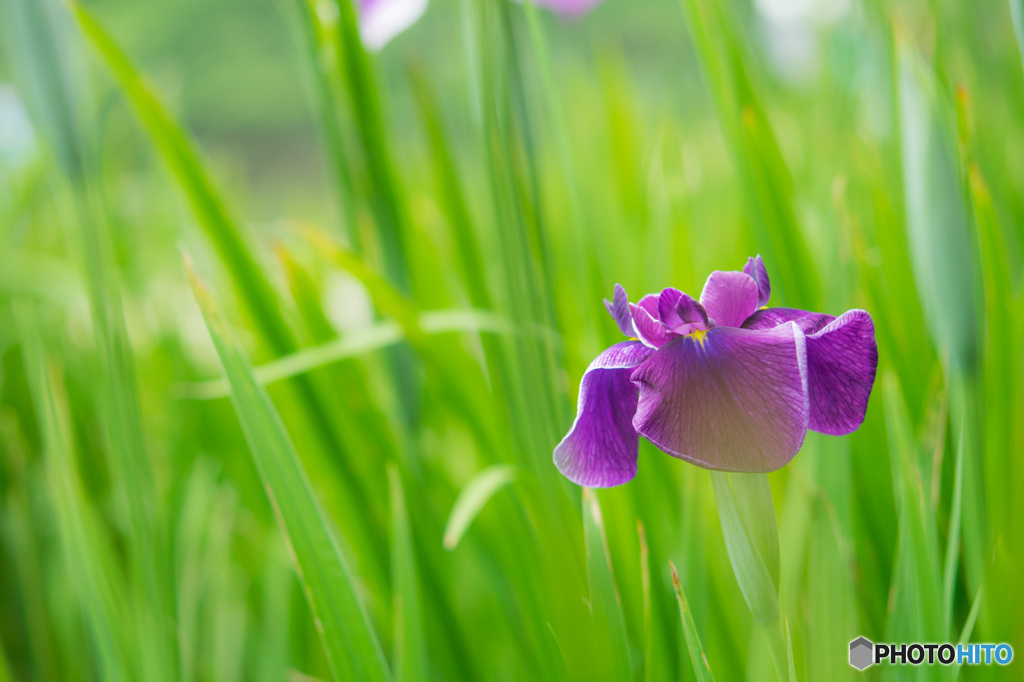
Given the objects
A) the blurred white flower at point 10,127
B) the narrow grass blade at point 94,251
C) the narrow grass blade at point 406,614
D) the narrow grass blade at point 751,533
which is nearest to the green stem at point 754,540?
the narrow grass blade at point 751,533

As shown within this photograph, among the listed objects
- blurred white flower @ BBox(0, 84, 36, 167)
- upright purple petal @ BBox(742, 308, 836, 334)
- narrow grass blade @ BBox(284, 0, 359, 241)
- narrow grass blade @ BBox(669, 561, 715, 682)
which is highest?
blurred white flower @ BBox(0, 84, 36, 167)

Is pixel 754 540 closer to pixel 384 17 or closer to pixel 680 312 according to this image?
pixel 680 312

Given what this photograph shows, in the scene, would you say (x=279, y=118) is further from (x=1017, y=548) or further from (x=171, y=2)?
(x=1017, y=548)

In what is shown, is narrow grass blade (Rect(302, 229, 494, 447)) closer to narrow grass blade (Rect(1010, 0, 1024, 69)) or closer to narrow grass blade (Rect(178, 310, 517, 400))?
narrow grass blade (Rect(178, 310, 517, 400))

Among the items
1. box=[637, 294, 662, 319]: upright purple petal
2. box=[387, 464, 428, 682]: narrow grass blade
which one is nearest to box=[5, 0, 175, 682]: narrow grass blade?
box=[387, 464, 428, 682]: narrow grass blade

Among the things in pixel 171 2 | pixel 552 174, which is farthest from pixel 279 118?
pixel 552 174

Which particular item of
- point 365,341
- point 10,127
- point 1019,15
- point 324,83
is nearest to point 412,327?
point 365,341

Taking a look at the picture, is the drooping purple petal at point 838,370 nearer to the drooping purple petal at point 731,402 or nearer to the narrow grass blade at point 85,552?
the drooping purple petal at point 731,402
